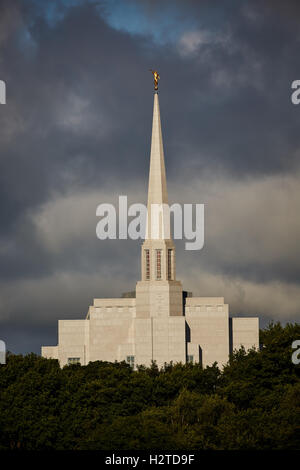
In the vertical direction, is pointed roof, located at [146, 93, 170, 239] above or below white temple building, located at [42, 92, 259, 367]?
above

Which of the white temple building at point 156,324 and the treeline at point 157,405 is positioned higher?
the white temple building at point 156,324

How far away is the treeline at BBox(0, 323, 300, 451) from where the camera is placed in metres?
80.4

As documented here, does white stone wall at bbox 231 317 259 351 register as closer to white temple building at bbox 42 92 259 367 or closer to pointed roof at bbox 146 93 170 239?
white temple building at bbox 42 92 259 367

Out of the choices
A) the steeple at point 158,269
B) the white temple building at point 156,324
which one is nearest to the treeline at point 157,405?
the white temple building at point 156,324

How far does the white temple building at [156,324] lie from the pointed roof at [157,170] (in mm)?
107

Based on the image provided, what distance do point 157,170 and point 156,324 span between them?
17.2 m

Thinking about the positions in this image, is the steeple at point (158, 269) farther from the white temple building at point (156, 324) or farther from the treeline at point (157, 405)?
the treeline at point (157, 405)

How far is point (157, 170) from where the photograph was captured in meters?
136


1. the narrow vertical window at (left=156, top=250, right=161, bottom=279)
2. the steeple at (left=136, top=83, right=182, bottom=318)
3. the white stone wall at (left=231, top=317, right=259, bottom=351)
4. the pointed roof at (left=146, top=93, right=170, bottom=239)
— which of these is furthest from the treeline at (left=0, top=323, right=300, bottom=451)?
the pointed roof at (left=146, top=93, right=170, bottom=239)

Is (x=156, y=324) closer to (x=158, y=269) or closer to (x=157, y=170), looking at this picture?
(x=158, y=269)

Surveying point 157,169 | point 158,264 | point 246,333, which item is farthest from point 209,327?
point 157,169

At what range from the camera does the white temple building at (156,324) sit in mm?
130625

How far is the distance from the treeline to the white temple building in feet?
45.4

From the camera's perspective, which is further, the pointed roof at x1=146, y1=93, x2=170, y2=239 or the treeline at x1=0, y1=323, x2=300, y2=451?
the pointed roof at x1=146, y1=93, x2=170, y2=239
